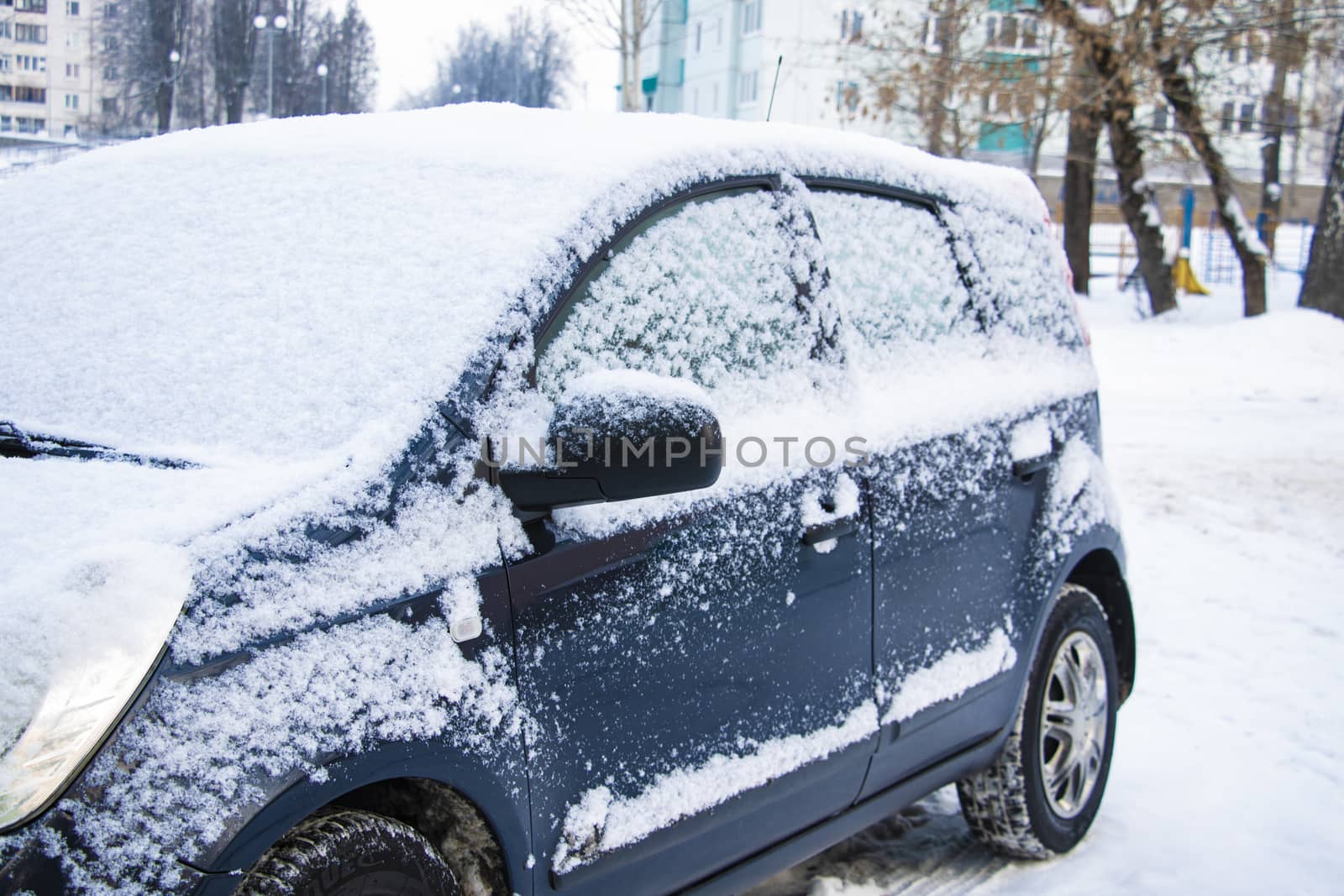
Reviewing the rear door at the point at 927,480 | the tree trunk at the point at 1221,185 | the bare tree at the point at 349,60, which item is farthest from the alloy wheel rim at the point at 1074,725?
the bare tree at the point at 349,60

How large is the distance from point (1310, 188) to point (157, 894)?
297ft

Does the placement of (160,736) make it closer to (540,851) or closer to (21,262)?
(540,851)

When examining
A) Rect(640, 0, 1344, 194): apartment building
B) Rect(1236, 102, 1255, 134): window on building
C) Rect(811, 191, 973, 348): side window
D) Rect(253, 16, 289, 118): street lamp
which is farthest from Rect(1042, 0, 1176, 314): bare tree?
Rect(811, 191, 973, 348): side window

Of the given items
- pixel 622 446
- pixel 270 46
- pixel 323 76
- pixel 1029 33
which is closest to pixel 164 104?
pixel 270 46

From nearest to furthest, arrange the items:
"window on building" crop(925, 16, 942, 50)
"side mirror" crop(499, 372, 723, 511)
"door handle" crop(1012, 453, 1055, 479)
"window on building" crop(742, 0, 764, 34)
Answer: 1. "side mirror" crop(499, 372, 723, 511)
2. "door handle" crop(1012, 453, 1055, 479)
3. "window on building" crop(925, 16, 942, 50)
4. "window on building" crop(742, 0, 764, 34)

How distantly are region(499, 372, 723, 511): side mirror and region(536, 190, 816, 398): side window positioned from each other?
21 centimetres

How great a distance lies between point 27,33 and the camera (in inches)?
242

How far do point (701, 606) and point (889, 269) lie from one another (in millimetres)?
1129

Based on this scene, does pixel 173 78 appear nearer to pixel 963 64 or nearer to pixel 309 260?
pixel 309 260

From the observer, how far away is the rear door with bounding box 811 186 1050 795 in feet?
9.51

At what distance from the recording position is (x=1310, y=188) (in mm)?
80375

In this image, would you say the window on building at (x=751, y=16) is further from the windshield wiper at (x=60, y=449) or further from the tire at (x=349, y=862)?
the tire at (x=349, y=862)

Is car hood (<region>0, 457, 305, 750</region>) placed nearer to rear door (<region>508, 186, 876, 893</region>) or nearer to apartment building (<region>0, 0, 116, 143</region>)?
rear door (<region>508, 186, 876, 893</region>)

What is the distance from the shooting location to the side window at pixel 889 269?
2.94 meters
